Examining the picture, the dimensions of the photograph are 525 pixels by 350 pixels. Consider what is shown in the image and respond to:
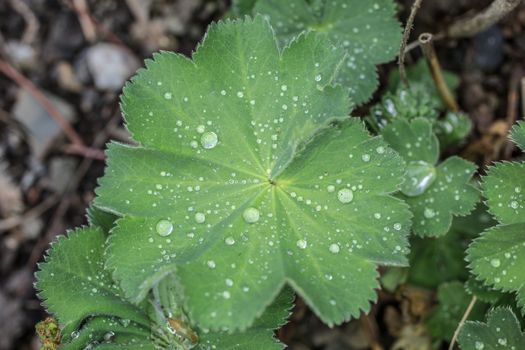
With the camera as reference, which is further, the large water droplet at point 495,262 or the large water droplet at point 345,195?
the large water droplet at point 495,262

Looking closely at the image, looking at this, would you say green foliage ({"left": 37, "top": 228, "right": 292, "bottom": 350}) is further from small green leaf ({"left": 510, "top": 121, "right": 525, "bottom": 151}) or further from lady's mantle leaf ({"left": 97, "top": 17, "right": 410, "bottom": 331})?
small green leaf ({"left": 510, "top": 121, "right": 525, "bottom": 151})

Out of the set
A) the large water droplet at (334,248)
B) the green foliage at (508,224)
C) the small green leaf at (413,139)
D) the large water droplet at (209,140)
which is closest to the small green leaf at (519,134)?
the green foliage at (508,224)

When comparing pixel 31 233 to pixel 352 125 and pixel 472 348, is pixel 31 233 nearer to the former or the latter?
pixel 352 125

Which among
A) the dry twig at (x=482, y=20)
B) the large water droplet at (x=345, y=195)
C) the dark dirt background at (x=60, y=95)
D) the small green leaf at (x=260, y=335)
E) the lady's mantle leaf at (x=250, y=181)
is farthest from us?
the dark dirt background at (x=60, y=95)

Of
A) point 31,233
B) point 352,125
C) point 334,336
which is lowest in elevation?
point 334,336

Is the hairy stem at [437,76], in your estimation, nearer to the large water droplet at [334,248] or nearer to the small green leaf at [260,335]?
the large water droplet at [334,248]

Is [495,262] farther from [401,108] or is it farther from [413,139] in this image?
[401,108]

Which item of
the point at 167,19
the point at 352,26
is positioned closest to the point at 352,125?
the point at 352,26
